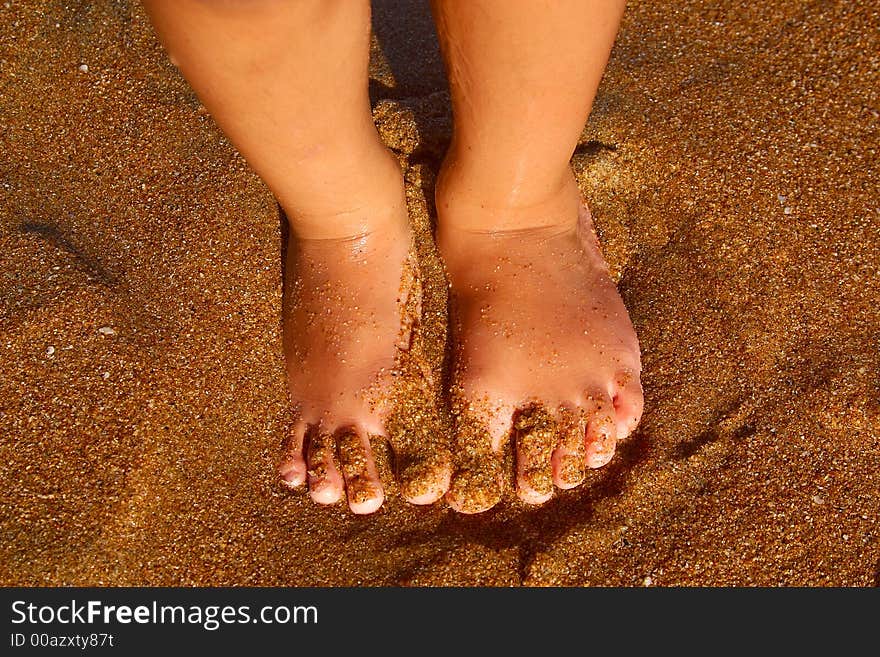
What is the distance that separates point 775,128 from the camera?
1.55 m

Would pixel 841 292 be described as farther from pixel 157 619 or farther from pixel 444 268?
pixel 157 619

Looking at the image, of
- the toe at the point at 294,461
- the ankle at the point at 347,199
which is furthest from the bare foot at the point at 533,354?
the toe at the point at 294,461

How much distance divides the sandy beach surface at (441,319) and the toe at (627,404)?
0.04 metres

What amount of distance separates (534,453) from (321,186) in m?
0.57

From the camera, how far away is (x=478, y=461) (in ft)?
4.09

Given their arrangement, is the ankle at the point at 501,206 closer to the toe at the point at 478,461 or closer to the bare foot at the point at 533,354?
the bare foot at the point at 533,354

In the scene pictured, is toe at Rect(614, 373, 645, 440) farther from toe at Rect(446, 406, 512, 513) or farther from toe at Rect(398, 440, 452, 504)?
toe at Rect(398, 440, 452, 504)

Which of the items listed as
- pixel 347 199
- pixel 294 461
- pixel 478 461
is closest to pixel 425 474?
pixel 478 461

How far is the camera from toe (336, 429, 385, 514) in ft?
4.03

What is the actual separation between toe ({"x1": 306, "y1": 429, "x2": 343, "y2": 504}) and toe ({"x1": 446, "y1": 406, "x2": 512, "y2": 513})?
20cm

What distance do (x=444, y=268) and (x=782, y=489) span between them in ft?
2.35

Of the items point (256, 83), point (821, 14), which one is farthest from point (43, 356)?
point (821, 14)

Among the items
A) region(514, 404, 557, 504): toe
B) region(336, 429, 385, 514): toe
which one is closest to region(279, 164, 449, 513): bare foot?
region(336, 429, 385, 514): toe

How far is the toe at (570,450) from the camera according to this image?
1.24m
